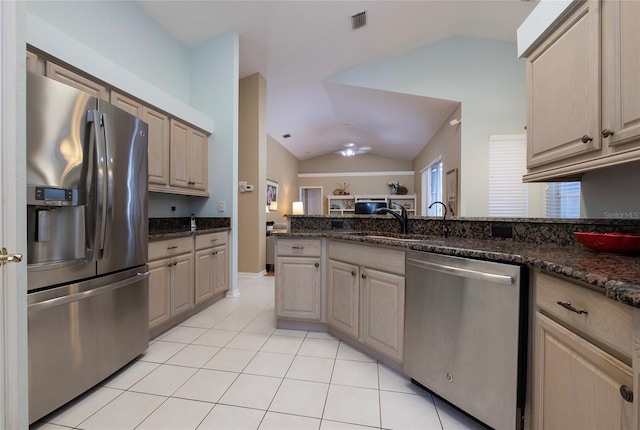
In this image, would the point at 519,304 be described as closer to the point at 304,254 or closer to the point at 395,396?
the point at 395,396

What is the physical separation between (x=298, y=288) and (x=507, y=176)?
3422 mm

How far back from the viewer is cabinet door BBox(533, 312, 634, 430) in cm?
73

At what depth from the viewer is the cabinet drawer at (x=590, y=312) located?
0.71 m

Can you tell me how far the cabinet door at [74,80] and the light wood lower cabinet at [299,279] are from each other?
1833 millimetres

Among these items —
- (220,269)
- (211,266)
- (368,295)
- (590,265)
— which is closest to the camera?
(590,265)

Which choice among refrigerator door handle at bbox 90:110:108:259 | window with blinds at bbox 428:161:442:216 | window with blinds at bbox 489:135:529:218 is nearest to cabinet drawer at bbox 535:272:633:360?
refrigerator door handle at bbox 90:110:108:259

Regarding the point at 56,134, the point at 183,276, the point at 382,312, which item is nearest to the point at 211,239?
the point at 183,276

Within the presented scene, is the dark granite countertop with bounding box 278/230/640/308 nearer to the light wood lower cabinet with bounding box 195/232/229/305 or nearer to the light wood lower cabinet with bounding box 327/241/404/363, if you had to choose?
the light wood lower cabinet with bounding box 327/241/404/363

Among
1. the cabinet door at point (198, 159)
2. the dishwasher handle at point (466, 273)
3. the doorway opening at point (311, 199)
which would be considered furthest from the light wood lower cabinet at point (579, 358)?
the doorway opening at point (311, 199)

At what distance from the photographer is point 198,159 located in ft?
10.6

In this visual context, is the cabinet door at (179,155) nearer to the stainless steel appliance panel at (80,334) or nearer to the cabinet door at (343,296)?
the stainless steel appliance panel at (80,334)

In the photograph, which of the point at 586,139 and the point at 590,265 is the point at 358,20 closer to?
the point at 586,139

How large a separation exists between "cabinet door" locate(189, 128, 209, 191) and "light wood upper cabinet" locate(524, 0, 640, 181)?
3108 millimetres

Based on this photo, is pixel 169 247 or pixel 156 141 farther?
pixel 156 141
